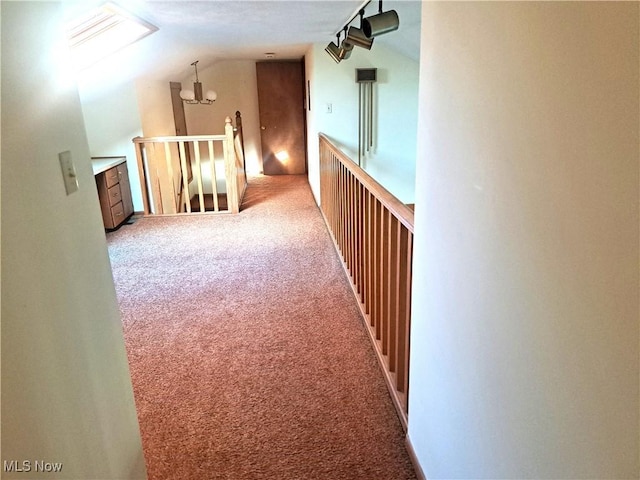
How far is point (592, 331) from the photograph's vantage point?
0.64m

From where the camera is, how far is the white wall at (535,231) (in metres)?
0.58

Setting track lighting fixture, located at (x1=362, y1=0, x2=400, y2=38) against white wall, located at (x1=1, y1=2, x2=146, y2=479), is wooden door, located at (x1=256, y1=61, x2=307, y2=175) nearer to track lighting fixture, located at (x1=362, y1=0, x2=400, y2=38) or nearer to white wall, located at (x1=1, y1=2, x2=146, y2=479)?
track lighting fixture, located at (x1=362, y1=0, x2=400, y2=38)

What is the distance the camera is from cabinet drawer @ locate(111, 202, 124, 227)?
182 inches

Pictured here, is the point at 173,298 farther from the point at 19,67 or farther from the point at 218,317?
the point at 19,67

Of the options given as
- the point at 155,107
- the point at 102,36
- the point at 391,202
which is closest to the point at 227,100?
the point at 155,107

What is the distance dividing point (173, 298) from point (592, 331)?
2839 millimetres

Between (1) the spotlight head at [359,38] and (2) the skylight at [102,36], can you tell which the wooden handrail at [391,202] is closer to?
(1) the spotlight head at [359,38]

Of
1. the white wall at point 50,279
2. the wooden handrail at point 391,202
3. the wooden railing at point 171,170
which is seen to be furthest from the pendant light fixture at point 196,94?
the white wall at point 50,279

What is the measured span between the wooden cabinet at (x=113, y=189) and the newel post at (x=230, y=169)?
1150 mm

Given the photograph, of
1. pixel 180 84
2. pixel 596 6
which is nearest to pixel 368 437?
pixel 596 6

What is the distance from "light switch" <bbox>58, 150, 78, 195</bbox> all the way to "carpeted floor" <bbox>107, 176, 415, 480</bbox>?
1.16 m

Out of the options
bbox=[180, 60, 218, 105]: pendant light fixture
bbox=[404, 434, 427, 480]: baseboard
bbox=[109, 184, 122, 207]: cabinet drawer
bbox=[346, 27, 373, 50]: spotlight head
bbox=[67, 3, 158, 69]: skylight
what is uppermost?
bbox=[67, 3, 158, 69]: skylight

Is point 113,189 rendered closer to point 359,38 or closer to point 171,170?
point 171,170

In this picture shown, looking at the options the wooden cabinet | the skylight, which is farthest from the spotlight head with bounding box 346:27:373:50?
the wooden cabinet
